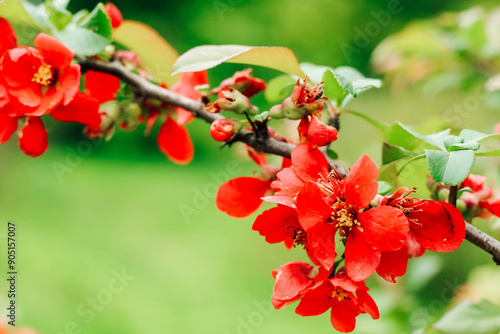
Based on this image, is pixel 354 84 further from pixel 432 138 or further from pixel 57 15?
pixel 57 15

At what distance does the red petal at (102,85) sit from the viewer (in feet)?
1.95

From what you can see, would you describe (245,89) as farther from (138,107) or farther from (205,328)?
(205,328)

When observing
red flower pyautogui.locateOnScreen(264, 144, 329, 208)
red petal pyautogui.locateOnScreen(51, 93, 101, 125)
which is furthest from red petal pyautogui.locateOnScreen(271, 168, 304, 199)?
red petal pyautogui.locateOnScreen(51, 93, 101, 125)

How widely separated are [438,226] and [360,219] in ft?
0.22

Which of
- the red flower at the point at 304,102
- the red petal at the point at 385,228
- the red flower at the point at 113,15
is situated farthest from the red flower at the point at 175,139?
the red petal at the point at 385,228

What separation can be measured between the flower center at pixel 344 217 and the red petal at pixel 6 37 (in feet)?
1.31

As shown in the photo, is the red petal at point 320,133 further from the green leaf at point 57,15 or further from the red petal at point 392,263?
the green leaf at point 57,15

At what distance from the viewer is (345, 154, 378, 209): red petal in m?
0.38

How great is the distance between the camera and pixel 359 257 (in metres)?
0.38

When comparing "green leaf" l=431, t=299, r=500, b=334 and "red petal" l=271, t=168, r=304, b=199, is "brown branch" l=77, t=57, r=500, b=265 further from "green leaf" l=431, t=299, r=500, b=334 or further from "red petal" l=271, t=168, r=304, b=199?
"green leaf" l=431, t=299, r=500, b=334

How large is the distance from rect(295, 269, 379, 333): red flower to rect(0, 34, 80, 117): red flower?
12.2 inches

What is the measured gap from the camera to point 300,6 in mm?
3984

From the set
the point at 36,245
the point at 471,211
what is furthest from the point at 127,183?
the point at 471,211

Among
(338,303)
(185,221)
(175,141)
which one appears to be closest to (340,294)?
(338,303)
